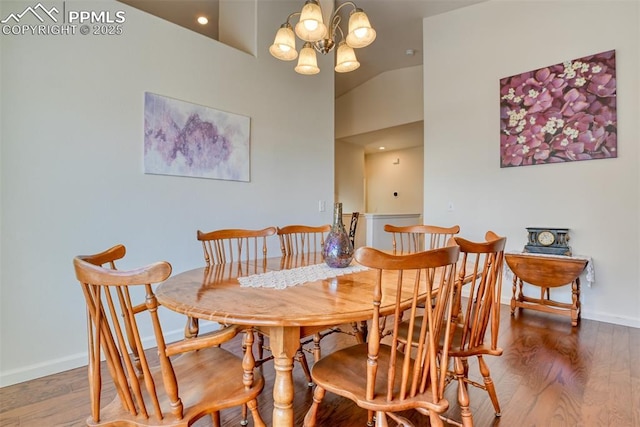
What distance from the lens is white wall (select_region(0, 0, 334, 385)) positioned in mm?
1964

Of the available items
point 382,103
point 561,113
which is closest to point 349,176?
point 382,103

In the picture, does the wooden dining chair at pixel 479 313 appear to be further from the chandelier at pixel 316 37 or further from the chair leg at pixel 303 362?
the chandelier at pixel 316 37

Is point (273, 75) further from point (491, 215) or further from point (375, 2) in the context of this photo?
point (491, 215)

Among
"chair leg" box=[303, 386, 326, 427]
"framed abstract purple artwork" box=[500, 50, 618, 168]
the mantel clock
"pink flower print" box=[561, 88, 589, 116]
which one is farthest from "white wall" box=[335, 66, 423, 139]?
"chair leg" box=[303, 386, 326, 427]

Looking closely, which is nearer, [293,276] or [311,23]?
[293,276]

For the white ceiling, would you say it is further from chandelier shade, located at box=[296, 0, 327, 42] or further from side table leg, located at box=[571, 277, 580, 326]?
side table leg, located at box=[571, 277, 580, 326]

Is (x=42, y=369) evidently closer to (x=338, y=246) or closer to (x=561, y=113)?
(x=338, y=246)

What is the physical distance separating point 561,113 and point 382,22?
2.28 m

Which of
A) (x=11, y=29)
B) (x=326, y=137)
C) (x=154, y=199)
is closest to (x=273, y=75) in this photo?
(x=326, y=137)

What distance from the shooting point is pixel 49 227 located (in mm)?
2066

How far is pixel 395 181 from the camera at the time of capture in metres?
7.75

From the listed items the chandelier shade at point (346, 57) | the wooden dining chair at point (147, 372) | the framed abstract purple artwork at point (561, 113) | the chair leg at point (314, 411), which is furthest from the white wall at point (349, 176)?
the wooden dining chair at point (147, 372)

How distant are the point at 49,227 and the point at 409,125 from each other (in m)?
4.89

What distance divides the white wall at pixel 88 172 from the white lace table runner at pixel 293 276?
1.36 m
